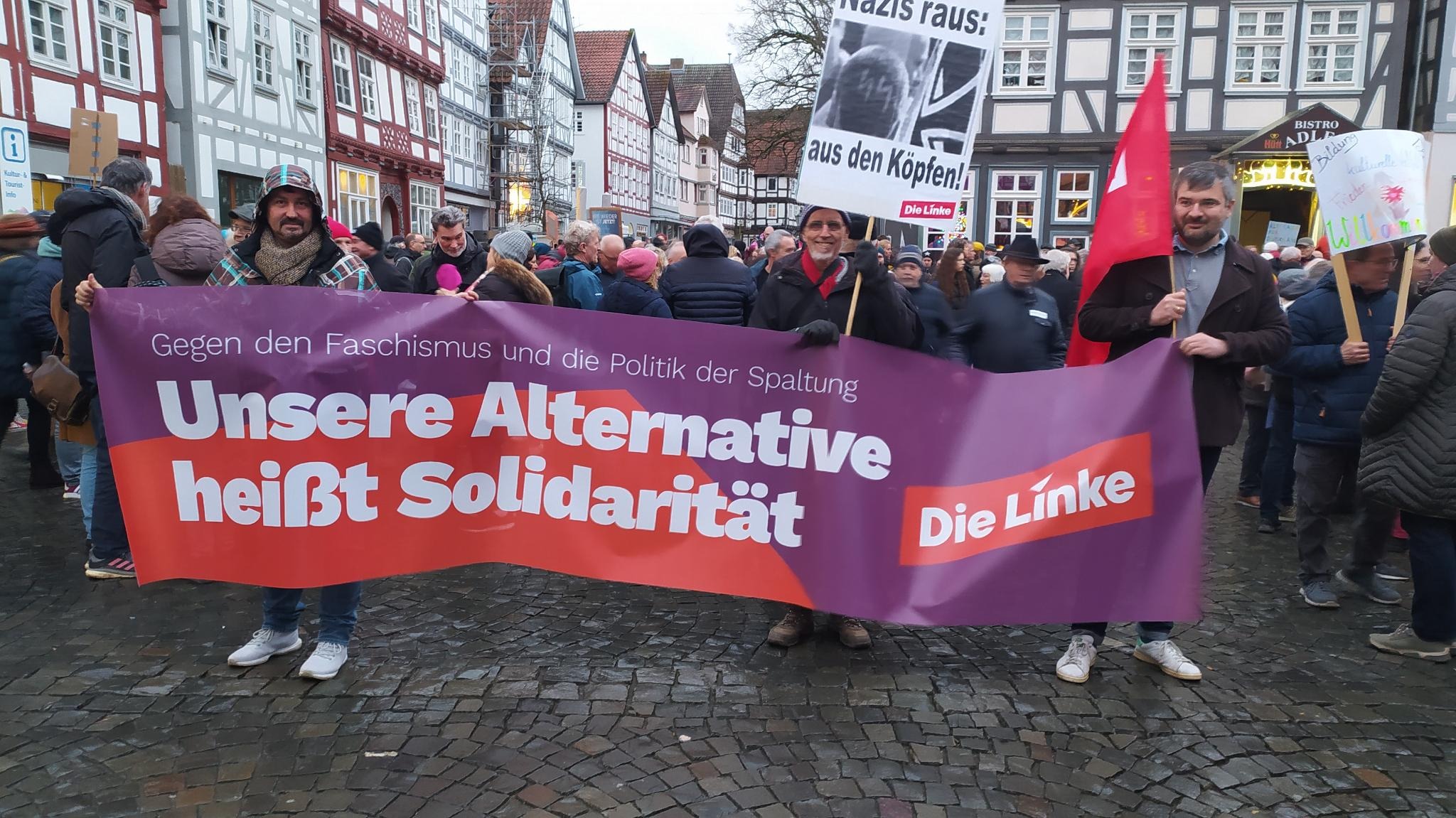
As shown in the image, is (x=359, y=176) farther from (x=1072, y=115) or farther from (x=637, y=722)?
(x=637, y=722)

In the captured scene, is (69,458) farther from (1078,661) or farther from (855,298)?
(1078,661)

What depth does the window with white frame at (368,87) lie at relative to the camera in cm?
2792

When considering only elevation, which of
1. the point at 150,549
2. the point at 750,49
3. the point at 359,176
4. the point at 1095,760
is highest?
the point at 750,49

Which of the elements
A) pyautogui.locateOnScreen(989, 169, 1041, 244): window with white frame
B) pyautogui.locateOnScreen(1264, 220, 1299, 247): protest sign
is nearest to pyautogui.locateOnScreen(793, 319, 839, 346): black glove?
pyautogui.locateOnScreen(1264, 220, 1299, 247): protest sign

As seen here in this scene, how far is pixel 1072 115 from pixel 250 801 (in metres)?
27.8

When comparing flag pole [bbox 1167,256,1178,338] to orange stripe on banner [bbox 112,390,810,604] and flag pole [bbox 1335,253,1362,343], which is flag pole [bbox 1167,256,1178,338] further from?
orange stripe on banner [bbox 112,390,810,604]

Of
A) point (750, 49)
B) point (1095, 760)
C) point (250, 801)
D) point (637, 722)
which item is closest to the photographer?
point (250, 801)

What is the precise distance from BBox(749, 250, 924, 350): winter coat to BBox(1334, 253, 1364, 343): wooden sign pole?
2.10 metres

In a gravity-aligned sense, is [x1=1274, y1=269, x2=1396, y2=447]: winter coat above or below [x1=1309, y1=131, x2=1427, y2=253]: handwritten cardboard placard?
below

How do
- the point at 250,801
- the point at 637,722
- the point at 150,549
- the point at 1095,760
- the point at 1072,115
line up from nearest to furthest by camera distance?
the point at 250,801 < the point at 1095,760 < the point at 637,722 < the point at 150,549 < the point at 1072,115

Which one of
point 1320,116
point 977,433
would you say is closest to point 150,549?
point 977,433

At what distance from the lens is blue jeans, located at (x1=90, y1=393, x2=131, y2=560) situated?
5.40 metres

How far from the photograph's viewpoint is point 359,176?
91.1ft

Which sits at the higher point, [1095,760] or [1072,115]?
[1072,115]
